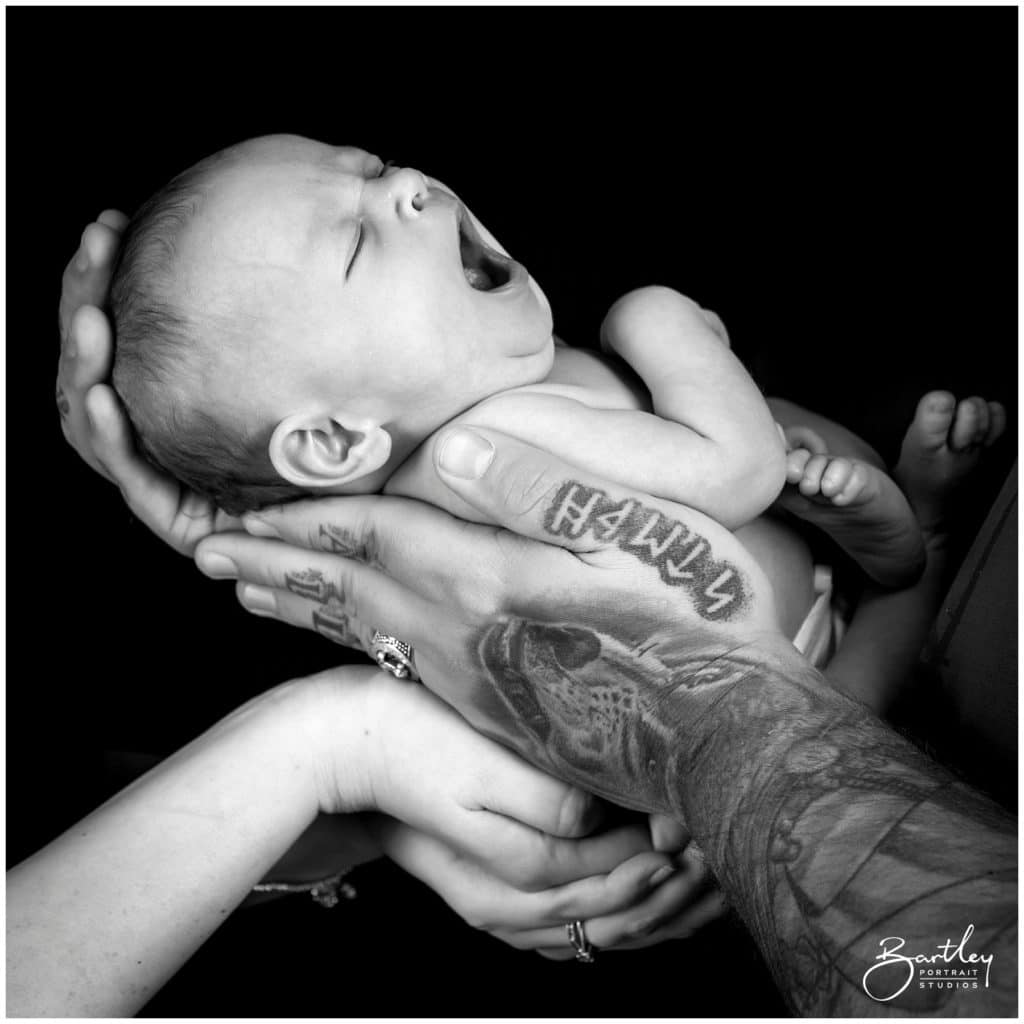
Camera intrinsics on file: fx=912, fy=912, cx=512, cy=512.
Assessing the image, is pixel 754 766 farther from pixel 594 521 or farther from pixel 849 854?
pixel 594 521

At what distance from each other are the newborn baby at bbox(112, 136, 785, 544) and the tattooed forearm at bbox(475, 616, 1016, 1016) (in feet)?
0.92

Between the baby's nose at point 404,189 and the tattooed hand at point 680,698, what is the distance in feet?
1.20

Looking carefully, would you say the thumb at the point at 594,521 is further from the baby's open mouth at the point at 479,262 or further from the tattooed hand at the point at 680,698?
the baby's open mouth at the point at 479,262

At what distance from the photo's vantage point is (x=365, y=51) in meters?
1.73

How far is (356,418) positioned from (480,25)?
2.62 ft

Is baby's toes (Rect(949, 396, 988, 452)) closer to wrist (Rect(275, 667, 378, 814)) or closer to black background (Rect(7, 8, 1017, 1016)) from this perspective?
black background (Rect(7, 8, 1017, 1016))

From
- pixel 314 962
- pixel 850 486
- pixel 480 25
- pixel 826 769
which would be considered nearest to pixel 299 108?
pixel 480 25

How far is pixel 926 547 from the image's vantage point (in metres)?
1.64

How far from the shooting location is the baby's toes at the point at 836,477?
4.59 ft

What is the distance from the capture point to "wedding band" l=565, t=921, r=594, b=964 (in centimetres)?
149

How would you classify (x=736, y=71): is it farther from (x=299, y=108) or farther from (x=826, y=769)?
(x=826, y=769)

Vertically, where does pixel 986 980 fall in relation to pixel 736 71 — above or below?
below

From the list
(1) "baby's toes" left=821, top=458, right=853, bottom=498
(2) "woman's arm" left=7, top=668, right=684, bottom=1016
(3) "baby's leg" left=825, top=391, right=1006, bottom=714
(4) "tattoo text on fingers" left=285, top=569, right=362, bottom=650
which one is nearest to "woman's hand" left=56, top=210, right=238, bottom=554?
(4) "tattoo text on fingers" left=285, top=569, right=362, bottom=650

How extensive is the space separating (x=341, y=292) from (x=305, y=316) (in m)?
0.06
